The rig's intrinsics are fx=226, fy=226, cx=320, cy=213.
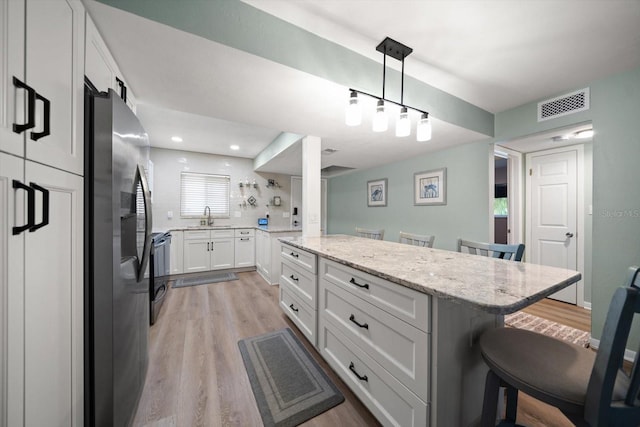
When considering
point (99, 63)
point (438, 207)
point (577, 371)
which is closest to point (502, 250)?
point (577, 371)

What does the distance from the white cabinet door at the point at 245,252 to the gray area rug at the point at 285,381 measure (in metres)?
2.60

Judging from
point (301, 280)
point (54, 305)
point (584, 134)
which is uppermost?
Result: point (584, 134)

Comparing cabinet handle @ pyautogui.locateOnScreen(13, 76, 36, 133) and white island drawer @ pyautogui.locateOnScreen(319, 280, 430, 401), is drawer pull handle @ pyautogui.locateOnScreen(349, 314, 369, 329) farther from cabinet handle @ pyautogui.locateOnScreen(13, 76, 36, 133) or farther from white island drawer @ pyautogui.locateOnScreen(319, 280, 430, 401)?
cabinet handle @ pyautogui.locateOnScreen(13, 76, 36, 133)

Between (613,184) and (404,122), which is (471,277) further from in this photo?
(613,184)

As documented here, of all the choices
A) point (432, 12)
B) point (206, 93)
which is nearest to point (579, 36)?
point (432, 12)

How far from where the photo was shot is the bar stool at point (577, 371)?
25.7 inches

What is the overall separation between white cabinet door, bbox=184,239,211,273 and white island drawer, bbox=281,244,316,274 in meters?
2.49

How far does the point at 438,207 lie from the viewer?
3494 mm

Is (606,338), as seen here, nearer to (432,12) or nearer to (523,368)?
(523,368)

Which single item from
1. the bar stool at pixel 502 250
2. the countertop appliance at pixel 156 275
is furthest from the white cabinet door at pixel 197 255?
the bar stool at pixel 502 250

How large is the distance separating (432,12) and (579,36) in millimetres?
1089

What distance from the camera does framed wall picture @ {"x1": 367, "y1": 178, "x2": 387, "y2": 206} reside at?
14.7 feet

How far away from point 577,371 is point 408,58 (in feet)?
6.62

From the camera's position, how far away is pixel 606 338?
68cm
